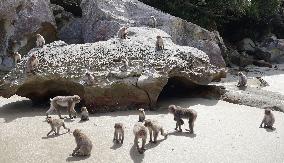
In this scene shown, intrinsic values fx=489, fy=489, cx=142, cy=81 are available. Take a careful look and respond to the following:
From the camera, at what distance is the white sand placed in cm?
1172

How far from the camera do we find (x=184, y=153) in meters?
11.9

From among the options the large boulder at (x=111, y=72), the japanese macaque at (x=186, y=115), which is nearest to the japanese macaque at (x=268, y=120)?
the japanese macaque at (x=186, y=115)

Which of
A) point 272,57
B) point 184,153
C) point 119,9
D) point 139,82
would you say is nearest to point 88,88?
point 139,82

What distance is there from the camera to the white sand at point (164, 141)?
38.4 feet

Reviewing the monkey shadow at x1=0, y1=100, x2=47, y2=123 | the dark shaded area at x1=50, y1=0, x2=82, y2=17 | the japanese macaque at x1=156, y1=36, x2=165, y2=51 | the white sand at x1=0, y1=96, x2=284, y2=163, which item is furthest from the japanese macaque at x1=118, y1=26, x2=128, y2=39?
the dark shaded area at x1=50, y1=0, x2=82, y2=17

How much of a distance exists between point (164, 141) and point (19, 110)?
6342 millimetres

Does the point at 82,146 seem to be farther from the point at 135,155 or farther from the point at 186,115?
the point at 186,115

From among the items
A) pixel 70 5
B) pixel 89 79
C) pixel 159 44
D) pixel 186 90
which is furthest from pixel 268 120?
pixel 70 5

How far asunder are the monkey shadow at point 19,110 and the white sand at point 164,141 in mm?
33

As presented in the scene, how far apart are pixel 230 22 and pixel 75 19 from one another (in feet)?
37.4

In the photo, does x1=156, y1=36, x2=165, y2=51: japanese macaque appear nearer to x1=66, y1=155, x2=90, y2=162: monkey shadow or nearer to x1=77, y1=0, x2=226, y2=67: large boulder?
x1=77, y1=0, x2=226, y2=67: large boulder

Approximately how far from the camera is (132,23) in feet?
71.9

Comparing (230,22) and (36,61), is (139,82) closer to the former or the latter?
(36,61)

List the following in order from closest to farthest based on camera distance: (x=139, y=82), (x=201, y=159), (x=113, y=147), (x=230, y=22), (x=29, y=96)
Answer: (x=201, y=159)
(x=113, y=147)
(x=139, y=82)
(x=29, y=96)
(x=230, y=22)
